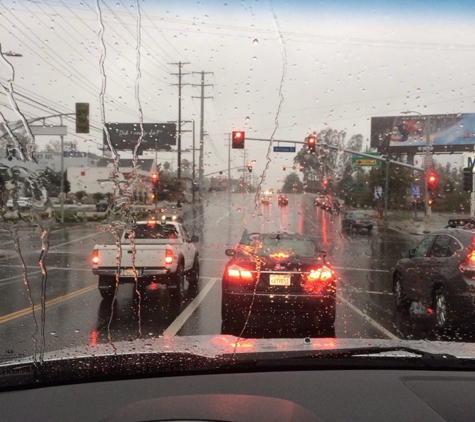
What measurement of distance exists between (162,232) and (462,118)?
1549 inches

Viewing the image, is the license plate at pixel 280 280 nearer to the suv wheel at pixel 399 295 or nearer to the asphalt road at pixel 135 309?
the asphalt road at pixel 135 309

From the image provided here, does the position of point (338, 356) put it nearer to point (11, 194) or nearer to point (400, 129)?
point (11, 194)

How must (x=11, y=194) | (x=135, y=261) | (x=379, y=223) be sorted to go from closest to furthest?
1. (x=135, y=261)
2. (x=11, y=194)
3. (x=379, y=223)

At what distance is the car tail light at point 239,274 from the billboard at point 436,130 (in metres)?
35.9

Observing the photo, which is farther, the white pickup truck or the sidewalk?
the sidewalk

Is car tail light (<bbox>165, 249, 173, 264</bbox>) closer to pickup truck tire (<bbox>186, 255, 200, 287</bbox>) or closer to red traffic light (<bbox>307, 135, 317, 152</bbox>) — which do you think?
pickup truck tire (<bbox>186, 255, 200, 287</bbox>)

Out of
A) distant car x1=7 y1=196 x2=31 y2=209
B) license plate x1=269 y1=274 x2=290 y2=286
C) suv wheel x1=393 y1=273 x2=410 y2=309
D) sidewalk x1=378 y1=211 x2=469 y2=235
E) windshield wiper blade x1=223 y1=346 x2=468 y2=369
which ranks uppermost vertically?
distant car x1=7 y1=196 x2=31 y2=209

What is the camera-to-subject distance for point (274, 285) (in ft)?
24.6

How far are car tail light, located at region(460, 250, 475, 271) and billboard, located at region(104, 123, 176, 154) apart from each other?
9145 millimetres

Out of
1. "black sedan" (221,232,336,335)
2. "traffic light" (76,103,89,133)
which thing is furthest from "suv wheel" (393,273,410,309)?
"traffic light" (76,103,89,133)

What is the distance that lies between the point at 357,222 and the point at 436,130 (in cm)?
1759

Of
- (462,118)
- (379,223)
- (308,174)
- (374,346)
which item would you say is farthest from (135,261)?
(462,118)

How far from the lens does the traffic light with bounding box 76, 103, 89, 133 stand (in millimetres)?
13398

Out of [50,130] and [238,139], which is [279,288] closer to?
[238,139]
